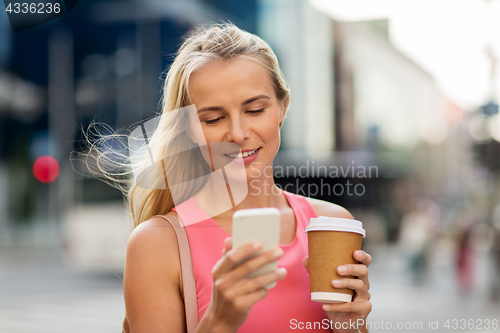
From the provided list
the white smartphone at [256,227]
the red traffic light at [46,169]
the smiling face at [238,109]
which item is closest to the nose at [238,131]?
the smiling face at [238,109]

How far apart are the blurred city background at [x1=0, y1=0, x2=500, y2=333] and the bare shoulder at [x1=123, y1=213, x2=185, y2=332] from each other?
974 mm

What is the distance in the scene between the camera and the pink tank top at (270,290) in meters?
1.60

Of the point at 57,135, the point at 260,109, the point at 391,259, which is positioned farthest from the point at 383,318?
the point at 57,135

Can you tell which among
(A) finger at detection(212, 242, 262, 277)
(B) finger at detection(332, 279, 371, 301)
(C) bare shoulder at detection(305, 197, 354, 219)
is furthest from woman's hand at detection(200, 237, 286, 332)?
(C) bare shoulder at detection(305, 197, 354, 219)

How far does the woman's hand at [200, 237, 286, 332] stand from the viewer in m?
1.13

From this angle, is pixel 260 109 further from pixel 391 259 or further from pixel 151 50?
pixel 391 259

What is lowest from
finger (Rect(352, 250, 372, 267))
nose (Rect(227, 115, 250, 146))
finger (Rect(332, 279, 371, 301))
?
finger (Rect(332, 279, 371, 301))

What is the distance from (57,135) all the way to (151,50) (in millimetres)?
8046

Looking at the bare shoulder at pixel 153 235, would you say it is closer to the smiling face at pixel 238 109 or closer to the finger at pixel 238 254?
the smiling face at pixel 238 109

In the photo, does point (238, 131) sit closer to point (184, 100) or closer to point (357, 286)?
point (184, 100)

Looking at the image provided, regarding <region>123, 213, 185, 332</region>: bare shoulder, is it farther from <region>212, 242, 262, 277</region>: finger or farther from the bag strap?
<region>212, 242, 262, 277</region>: finger

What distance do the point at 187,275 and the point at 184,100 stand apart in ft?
2.19

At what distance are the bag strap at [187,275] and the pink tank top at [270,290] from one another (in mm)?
25

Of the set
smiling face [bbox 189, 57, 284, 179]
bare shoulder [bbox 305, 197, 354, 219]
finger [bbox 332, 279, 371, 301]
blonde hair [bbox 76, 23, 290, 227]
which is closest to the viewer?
finger [bbox 332, 279, 371, 301]
